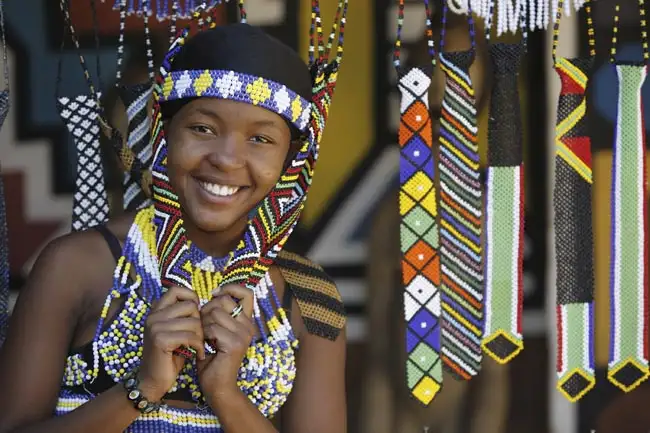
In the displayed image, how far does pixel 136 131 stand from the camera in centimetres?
274

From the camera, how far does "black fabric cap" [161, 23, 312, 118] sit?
84.7 inches

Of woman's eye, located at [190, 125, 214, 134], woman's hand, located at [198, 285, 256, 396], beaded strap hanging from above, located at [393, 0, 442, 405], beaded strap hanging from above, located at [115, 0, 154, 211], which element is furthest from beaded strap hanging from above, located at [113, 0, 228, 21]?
woman's hand, located at [198, 285, 256, 396]

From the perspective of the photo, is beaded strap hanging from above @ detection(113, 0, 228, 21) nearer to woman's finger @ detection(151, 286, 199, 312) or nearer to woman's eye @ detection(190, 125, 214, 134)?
woman's eye @ detection(190, 125, 214, 134)

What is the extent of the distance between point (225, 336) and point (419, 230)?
35.1 inches

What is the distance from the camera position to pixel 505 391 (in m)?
3.11

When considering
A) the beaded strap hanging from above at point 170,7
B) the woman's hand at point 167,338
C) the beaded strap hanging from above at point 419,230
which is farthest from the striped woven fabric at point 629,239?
the woman's hand at point 167,338

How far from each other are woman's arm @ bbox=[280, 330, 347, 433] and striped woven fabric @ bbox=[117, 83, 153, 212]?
0.66 metres

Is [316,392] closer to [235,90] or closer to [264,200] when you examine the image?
[264,200]

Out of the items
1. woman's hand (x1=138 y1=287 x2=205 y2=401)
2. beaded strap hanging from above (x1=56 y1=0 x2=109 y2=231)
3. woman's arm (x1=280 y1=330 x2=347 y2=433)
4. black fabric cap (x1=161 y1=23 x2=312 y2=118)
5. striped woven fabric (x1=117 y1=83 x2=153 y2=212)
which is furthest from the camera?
beaded strap hanging from above (x1=56 y1=0 x2=109 y2=231)

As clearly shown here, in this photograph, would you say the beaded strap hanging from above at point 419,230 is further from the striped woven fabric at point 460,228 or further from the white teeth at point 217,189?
the white teeth at point 217,189

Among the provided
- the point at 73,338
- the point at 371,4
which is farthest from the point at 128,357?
the point at 371,4

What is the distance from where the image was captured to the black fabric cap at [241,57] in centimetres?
215

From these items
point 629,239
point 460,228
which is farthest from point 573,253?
point 460,228

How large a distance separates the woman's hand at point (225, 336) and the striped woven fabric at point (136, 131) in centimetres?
71
